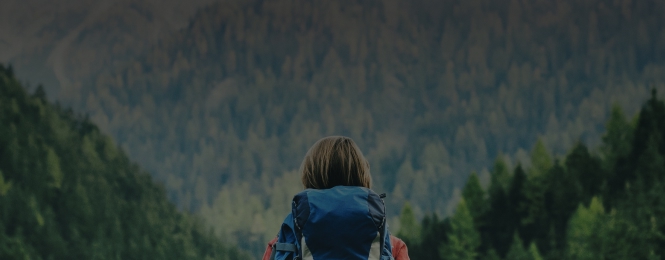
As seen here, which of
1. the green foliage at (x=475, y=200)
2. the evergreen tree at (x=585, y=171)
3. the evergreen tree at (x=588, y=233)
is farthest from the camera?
the green foliage at (x=475, y=200)

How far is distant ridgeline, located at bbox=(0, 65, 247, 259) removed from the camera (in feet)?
124

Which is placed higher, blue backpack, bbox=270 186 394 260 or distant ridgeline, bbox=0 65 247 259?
distant ridgeline, bbox=0 65 247 259

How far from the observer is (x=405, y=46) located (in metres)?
67.1

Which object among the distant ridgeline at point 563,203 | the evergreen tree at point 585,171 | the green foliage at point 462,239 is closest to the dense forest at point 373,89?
the distant ridgeline at point 563,203

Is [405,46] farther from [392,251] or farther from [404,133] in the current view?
[392,251]

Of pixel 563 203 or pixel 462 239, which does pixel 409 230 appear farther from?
pixel 563 203

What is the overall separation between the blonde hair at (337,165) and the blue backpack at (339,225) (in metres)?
0.07

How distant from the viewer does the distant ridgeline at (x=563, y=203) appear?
98.8 ft

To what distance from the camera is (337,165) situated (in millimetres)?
2803

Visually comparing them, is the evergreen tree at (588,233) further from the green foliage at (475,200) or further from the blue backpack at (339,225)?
the blue backpack at (339,225)

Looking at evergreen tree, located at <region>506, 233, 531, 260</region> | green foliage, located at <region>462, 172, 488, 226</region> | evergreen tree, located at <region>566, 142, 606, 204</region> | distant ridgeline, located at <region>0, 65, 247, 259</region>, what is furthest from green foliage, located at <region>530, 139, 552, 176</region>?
distant ridgeline, located at <region>0, 65, 247, 259</region>

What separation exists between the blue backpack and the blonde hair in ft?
0.23

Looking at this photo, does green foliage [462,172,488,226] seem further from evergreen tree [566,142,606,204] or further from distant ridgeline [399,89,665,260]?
evergreen tree [566,142,606,204]

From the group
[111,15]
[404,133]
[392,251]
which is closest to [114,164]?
[111,15]
